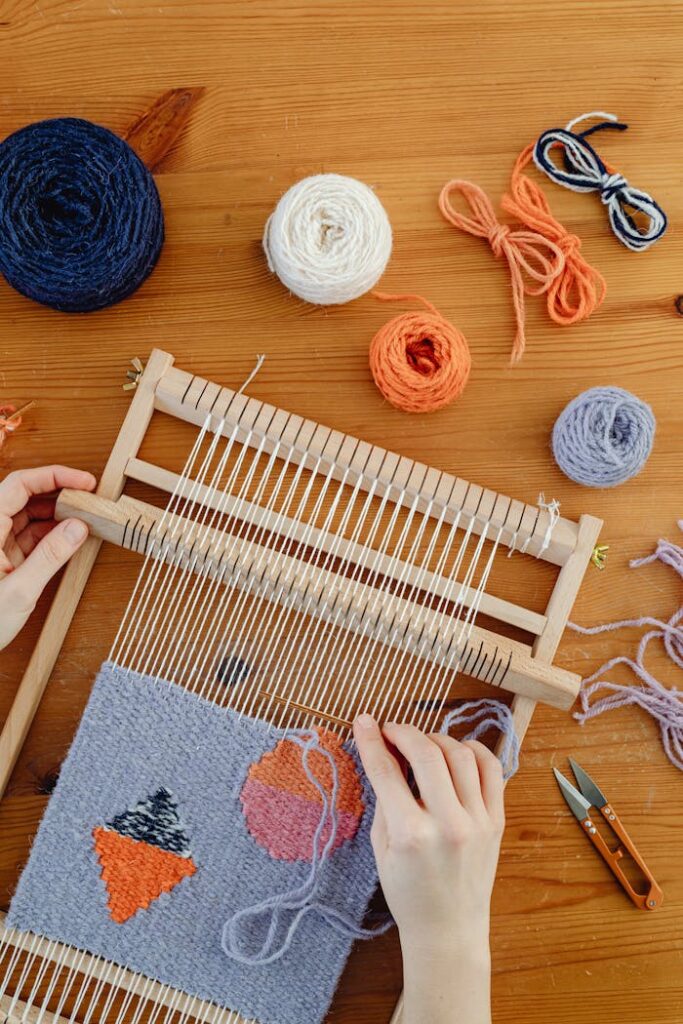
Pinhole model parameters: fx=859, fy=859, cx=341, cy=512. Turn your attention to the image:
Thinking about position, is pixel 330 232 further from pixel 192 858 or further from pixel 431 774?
pixel 192 858

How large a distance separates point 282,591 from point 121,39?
1.06 meters

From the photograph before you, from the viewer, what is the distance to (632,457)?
57.3 inches

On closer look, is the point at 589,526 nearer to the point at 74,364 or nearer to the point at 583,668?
the point at 583,668

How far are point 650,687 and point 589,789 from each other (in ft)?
0.70

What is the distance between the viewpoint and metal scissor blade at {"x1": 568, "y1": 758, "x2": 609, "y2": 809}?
1.53 meters

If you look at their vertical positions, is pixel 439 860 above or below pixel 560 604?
below

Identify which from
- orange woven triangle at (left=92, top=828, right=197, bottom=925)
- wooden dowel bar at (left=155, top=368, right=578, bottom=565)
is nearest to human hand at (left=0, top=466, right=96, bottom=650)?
wooden dowel bar at (left=155, top=368, right=578, bottom=565)

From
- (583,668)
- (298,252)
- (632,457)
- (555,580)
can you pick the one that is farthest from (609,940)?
(298,252)

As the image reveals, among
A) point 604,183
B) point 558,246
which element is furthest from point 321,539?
point 604,183

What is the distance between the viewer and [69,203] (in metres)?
1.38

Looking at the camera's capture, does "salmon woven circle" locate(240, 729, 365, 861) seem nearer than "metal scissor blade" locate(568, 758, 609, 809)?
Yes

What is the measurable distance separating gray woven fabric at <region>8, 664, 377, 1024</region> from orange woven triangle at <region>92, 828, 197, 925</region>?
1cm

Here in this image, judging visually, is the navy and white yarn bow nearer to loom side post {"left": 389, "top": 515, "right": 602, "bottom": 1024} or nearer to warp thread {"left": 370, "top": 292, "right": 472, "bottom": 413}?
warp thread {"left": 370, "top": 292, "right": 472, "bottom": 413}

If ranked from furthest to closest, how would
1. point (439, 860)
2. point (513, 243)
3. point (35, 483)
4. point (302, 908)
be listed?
point (513, 243) → point (35, 483) → point (302, 908) → point (439, 860)
